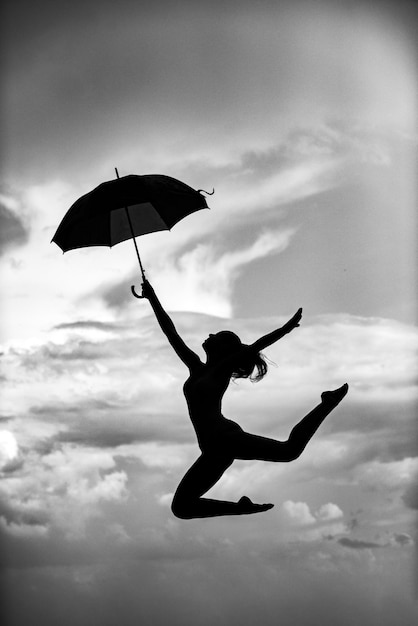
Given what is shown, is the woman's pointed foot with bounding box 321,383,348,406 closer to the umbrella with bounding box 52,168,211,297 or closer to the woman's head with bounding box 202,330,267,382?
the woman's head with bounding box 202,330,267,382

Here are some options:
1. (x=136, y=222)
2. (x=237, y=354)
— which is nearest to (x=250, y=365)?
(x=237, y=354)

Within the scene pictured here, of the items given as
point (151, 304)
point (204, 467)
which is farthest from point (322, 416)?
point (151, 304)

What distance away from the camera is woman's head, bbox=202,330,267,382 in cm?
1184

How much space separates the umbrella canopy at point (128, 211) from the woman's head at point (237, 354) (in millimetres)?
1916

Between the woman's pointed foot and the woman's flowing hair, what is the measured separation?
0.85 metres

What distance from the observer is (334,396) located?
1183 centimetres

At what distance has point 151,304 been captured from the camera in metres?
12.4

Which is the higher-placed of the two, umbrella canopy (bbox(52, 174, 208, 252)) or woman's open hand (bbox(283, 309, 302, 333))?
umbrella canopy (bbox(52, 174, 208, 252))

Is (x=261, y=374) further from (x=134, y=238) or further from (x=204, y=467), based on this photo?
(x=134, y=238)

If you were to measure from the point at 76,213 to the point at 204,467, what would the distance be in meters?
4.03

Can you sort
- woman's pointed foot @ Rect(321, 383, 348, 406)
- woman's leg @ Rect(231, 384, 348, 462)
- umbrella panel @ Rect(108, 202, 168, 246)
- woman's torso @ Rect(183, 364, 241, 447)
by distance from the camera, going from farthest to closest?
umbrella panel @ Rect(108, 202, 168, 246), woman's pointed foot @ Rect(321, 383, 348, 406), woman's torso @ Rect(183, 364, 241, 447), woman's leg @ Rect(231, 384, 348, 462)

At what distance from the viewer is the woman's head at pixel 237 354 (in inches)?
466

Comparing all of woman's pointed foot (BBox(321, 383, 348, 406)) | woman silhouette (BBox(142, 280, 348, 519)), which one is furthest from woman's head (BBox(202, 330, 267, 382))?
woman's pointed foot (BBox(321, 383, 348, 406))

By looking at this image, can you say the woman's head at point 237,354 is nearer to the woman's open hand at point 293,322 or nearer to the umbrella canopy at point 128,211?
the woman's open hand at point 293,322
